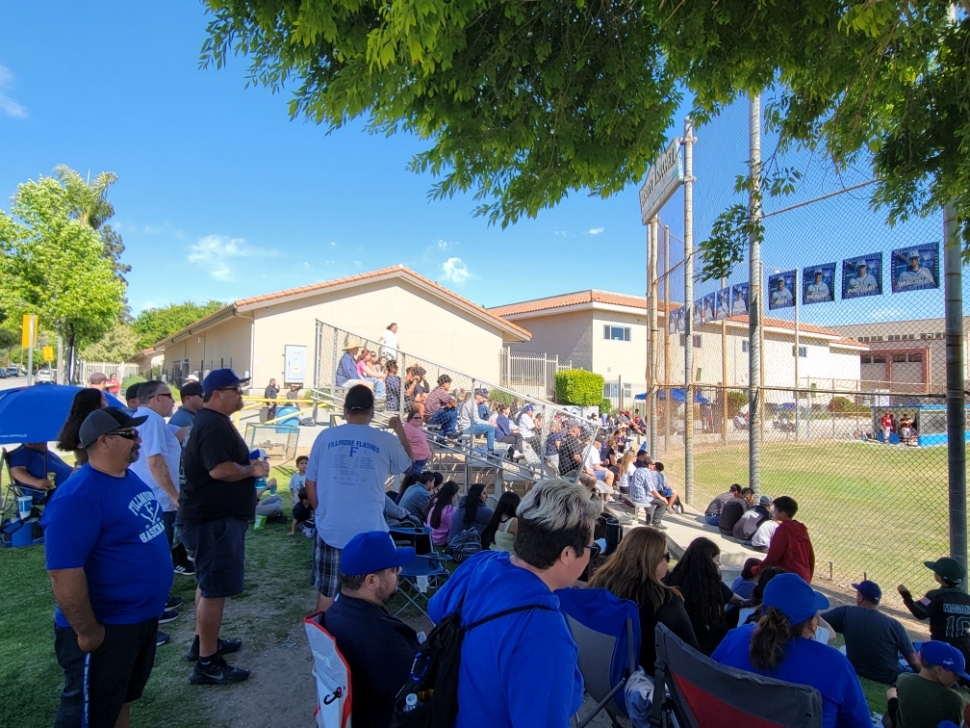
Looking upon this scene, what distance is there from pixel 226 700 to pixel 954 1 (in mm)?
6860

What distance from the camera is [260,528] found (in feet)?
26.8

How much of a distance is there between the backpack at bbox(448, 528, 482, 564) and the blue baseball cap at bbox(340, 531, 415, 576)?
389 centimetres

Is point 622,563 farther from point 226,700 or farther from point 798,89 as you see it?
point 798,89

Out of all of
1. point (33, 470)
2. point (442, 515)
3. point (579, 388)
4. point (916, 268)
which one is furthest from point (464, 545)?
point (579, 388)

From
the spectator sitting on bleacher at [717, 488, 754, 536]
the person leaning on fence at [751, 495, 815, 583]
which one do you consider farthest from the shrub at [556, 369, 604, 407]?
the person leaning on fence at [751, 495, 815, 583]

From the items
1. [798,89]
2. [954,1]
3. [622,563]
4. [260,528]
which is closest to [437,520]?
[260,528]

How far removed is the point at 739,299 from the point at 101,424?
8184 millimetres

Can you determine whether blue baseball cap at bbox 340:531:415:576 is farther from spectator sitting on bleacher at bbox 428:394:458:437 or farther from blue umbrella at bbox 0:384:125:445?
spectator sitting on bleacher at bbox 428:394:458:437

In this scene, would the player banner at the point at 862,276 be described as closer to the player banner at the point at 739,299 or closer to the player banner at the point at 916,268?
the player banner at the point at 916,268

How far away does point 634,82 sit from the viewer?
4781mm

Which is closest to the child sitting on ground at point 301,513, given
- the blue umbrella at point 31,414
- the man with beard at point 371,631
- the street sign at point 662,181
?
the blue umbrella at point 31,414

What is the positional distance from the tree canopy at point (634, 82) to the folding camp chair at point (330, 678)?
303 cm

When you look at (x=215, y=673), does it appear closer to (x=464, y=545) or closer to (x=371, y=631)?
(x=371, y=631)

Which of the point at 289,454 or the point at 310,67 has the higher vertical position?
the point at 310,67
